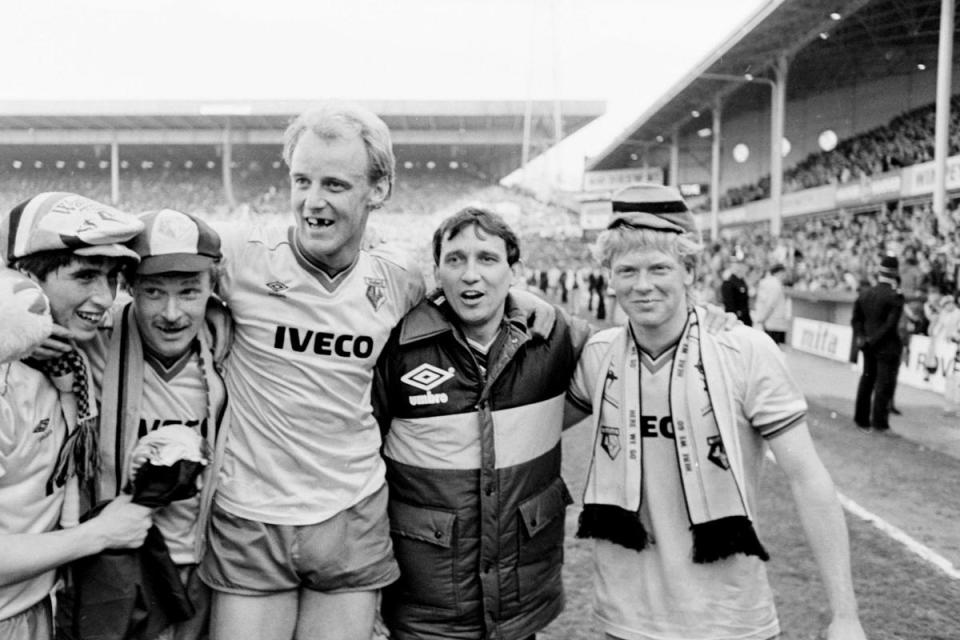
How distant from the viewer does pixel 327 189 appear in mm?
2445

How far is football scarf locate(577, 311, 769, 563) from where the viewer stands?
87.7 inches

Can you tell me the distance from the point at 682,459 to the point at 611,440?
23 cm

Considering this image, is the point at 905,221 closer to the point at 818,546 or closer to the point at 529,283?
the point at 529,283

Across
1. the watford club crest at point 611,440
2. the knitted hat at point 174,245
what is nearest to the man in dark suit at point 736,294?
the watford club crest at point 611,440

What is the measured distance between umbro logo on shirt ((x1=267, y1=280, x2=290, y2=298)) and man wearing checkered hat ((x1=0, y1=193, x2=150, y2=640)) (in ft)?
1.48

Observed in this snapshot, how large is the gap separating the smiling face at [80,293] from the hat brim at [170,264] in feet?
0.29

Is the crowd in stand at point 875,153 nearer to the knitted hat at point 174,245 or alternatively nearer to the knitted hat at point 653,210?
the knitted hat at point 653,210

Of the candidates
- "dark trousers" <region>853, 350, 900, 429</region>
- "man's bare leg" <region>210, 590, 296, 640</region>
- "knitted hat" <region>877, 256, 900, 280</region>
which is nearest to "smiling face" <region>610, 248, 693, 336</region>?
"man's bare leg" <region>210, 590, 296, 640</region>

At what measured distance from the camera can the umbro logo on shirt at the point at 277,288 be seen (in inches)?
97.8

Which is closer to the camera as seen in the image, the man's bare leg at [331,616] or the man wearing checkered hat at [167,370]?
the man wearing checkered hat at [167,370]

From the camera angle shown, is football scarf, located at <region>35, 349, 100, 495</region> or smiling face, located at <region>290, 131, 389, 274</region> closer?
football scarf, located at <region>35, 349, 100, 495</region>

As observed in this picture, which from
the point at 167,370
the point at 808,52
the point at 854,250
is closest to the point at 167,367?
the point at 167,370

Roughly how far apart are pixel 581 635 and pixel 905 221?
19134mm

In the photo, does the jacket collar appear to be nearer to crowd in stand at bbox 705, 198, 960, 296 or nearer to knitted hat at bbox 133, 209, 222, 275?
knitted hat at bbox 133, 209, 222, 275
